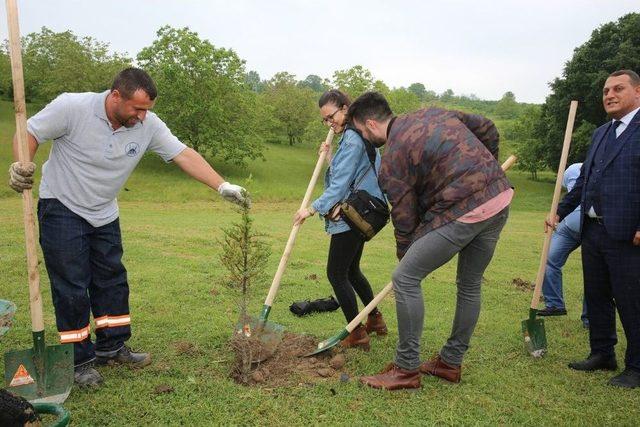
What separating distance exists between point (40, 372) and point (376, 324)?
11.0 ft

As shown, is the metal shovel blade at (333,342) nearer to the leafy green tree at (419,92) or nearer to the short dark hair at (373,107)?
the short dark hair at (373,107)

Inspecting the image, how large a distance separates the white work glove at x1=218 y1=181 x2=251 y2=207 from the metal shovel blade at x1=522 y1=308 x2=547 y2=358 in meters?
3.23

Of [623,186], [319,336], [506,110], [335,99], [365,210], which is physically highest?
[506,110]

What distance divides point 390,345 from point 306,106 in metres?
47.9

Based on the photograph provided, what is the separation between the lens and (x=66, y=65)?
39312 millimetres

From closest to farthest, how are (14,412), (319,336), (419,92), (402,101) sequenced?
(14,412)
(319,336)
(402,101)
(419,92)

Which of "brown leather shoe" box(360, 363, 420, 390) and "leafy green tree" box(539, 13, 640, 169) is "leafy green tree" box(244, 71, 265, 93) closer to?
"leafy green tree" box(539, 13, 640, 169)

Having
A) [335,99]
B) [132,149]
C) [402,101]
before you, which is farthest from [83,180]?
[402,101]

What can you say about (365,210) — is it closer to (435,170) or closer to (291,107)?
(435,170)

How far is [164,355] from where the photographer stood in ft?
16.7

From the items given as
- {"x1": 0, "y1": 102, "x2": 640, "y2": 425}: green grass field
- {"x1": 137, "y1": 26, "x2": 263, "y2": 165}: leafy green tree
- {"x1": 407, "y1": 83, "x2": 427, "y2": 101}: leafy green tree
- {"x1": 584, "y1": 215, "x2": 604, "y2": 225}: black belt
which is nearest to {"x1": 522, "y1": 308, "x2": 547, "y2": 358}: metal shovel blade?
{"x1": 0, "y1": 102, "x2": 640, "y2": 425}: green grass field

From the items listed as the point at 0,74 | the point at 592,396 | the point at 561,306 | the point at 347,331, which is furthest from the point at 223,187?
the point at 0,74

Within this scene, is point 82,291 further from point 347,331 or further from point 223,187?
point 347,331

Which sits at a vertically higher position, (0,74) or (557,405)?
(0,74)
